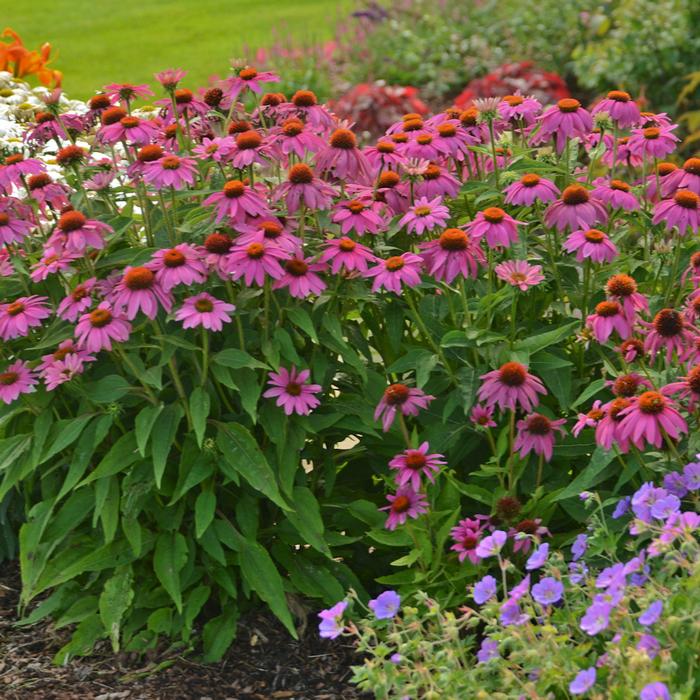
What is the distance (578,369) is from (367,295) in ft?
2.07

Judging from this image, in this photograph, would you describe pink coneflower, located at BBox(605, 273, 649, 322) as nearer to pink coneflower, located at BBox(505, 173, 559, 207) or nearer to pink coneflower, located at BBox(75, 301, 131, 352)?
pink coneflower, located at BBox(505, 173, 559, 207)

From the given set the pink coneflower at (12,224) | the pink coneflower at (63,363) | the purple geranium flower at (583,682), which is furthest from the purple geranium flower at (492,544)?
the pink coneflower at (12,224)

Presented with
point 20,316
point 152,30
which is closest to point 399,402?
point 20,316

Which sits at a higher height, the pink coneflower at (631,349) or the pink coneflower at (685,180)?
the pink coneflower at (685,180)

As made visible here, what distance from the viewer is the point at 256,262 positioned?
2.69 meters

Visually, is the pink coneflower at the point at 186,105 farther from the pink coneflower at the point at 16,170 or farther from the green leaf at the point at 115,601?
the green leaf at the point at 115,601

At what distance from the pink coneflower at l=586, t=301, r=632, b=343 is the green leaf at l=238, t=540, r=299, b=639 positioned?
0.96 metres

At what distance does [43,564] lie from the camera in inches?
119

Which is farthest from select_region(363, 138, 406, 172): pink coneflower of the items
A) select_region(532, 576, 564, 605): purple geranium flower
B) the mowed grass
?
the mowed grass

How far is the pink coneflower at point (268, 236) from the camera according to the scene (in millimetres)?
2758

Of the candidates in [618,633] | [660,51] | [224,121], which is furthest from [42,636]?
[660,51]

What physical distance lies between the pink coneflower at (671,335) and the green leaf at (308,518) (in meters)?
0.88

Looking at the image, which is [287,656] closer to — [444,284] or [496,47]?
[444,284]

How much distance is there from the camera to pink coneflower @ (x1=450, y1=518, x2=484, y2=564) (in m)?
2.75
